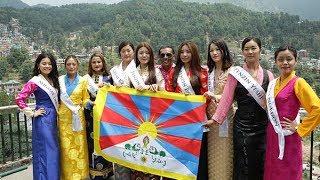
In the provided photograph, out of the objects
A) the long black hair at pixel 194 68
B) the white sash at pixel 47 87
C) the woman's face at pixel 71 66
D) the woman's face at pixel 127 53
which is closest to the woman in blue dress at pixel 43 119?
the white sash at pixel 47 87

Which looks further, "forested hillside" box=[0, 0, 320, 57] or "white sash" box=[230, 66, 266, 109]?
"forested hillside" box=[0, 0, 320, 57]

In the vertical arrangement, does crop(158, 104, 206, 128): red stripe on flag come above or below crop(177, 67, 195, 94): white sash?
below

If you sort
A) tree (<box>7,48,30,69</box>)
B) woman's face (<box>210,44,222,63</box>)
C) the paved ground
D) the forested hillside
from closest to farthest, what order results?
woman's face (<box>210,44,222,63</box>), the paved ground, tree (<box>7,48,30,69</box>), the forested hillside

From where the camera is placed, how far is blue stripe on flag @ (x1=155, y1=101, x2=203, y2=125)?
14.7ft

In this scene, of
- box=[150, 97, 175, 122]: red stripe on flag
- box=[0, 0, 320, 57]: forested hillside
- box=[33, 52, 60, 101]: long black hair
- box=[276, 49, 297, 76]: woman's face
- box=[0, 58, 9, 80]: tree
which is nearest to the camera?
box=[276, 49, 297, 76]: woman's face

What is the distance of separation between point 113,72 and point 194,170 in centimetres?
165

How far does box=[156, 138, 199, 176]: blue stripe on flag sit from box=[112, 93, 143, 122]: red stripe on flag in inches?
16.1

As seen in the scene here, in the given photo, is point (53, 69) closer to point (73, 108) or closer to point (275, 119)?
point (73, 108)

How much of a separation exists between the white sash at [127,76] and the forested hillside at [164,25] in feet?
449

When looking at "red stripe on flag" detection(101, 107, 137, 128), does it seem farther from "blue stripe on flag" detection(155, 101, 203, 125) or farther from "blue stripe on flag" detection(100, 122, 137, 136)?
"blue stripe on flag" detection(155, 101, 203, 125)

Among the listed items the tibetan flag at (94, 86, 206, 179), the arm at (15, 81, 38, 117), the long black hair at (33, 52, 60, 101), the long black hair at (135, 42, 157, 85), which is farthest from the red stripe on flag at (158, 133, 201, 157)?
the arm at (15, 81, 38, 117)

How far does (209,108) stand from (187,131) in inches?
14.9

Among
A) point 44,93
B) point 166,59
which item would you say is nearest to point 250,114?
point 166,59

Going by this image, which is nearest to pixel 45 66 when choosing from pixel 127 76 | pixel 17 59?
pixel 127 76
